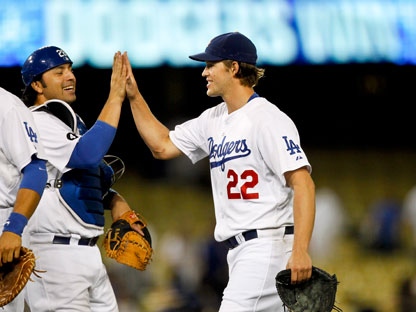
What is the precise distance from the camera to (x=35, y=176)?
3.43m

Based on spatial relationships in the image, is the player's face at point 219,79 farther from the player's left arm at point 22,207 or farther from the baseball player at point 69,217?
the player's left arm at point 22,207

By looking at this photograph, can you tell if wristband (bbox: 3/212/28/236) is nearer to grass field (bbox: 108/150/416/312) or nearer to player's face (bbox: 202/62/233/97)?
player's face (bbox: 202/62/233/97)

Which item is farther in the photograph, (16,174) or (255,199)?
(255,199)

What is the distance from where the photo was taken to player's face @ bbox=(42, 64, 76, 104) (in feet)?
13.4

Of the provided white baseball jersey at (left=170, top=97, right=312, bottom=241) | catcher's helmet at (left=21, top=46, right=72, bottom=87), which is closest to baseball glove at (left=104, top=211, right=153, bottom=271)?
white baseball jersey at (left=170, top=97, right=312, bottom=241)

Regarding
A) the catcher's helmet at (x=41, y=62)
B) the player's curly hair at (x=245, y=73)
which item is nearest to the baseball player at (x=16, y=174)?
the catcher's helmet at (x=41, y=62)

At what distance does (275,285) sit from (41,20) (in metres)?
5.14

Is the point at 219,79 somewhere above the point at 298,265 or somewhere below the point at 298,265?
above

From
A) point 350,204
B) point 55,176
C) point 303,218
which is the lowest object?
point 350,204

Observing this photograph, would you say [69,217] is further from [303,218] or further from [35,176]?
[303,218]

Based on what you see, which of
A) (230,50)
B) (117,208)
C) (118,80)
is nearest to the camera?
(230,50)

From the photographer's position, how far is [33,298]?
3.87m

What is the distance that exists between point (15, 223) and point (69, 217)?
0.56m

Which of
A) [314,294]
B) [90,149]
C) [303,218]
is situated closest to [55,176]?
[90,149]
